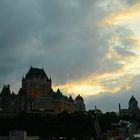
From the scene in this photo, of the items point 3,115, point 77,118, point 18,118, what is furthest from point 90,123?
point 3,115

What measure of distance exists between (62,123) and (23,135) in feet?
179

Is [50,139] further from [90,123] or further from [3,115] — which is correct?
[3,115]

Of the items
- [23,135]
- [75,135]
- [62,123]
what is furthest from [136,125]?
[23,135]

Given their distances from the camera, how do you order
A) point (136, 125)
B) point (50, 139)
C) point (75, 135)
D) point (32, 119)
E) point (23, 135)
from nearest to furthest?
1. point (23, 135)
2. point (50, 139)
3. point (75, 135)
4. point (32, 119)
5. point (136, 125)

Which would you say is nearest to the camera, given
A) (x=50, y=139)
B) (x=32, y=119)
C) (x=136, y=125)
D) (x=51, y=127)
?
(x=50, y=139)

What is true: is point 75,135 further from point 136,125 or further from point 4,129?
point 136,125

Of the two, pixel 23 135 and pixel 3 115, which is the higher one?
pixel 3 115

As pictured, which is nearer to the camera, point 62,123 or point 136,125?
point 62,123

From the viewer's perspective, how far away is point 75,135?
5694 inches

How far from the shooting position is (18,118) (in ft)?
573

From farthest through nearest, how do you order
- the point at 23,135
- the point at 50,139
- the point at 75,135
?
1. the point at 75,135
2. the point at 50,139
3. the point at 23,135

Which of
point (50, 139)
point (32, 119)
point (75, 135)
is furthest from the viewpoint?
point (32, 119)

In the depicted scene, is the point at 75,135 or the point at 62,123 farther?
the point at 62,123

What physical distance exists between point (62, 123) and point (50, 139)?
1413 inches
